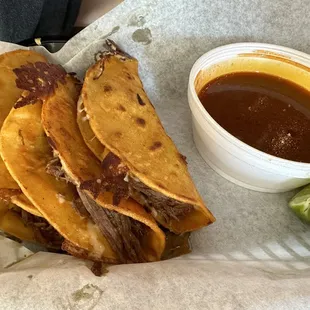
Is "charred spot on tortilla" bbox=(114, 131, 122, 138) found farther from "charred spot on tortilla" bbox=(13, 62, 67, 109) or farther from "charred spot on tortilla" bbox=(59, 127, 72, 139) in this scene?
"charred spot on tortilla" bbox=(13, 62, 67, 109)

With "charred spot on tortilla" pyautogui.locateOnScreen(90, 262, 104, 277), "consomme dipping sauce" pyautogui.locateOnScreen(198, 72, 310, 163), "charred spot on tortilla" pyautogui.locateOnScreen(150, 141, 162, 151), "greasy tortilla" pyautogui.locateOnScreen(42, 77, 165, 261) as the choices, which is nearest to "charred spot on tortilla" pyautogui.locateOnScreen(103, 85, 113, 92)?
"greasy tortilla" pyautogui.locateOnScreen(42, 77, 165, 261)

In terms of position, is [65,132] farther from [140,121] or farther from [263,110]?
[263,110]

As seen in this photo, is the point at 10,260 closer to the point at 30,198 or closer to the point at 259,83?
the point at 30,198

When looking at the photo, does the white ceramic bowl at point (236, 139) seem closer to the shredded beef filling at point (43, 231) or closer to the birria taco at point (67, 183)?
the birria taco at point (67, 183)

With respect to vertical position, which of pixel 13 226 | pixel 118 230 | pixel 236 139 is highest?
pixel 236 139

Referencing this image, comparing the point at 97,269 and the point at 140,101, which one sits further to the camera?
the point at 140,101

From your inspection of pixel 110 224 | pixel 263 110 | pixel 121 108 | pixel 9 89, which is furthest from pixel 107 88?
pixel 263 110

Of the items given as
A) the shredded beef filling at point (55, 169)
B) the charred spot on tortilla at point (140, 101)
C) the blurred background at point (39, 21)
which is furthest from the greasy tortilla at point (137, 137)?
the blurred background at point (39, 21)
